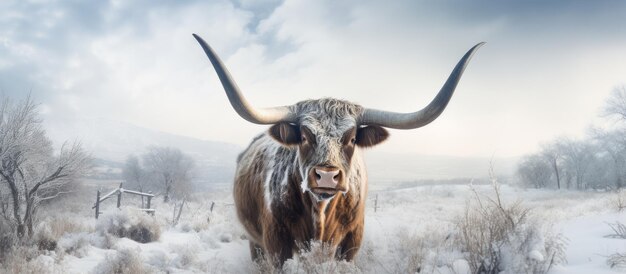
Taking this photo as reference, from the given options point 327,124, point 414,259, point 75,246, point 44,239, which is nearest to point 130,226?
point 75,246

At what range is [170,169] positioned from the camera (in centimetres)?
4003

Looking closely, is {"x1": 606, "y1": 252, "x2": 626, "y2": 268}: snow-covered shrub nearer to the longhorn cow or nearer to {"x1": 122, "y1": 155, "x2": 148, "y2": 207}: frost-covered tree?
the longhorn cow

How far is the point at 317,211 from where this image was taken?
386 centimetres

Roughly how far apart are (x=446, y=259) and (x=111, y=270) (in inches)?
204

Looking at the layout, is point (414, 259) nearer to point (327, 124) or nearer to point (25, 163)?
point (327, 124)

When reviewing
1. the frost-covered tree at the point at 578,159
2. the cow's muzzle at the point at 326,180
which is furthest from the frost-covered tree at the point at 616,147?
the cow's muzzle at the point at 326,180

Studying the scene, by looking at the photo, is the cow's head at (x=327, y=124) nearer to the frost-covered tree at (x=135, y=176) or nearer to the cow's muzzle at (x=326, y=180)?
the cow's muzzle at (x=326, y=180)

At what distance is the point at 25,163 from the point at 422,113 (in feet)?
31.3

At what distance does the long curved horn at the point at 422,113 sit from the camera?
3541 mm

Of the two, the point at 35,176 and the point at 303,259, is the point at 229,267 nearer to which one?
the point at 303,259

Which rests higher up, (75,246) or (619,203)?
(619,203)

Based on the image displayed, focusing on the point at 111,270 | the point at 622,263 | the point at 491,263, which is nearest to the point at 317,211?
the point at 491,263

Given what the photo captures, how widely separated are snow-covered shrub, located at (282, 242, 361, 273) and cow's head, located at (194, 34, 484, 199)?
58cm

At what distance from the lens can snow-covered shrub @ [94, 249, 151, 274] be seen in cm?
625
